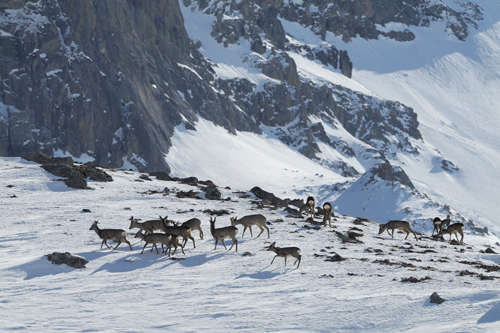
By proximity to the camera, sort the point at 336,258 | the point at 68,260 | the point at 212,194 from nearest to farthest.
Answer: the point at 68,260 → the point at 336,258 → the point at 212,194

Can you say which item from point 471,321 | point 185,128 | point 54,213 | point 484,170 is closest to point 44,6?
point 185,128

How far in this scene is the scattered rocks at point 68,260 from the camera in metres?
17.2

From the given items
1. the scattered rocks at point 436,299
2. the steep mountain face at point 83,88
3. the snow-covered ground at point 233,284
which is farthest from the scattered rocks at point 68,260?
the steep mountain face at point 83,88

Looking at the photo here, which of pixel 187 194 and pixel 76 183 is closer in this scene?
pixel 76 183

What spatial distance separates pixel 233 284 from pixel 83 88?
100945 millimetres

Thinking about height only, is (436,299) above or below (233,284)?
above

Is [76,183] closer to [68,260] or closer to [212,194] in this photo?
[212,194]

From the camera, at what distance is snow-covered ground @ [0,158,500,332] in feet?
43.0

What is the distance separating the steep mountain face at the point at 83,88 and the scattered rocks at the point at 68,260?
8197 cm

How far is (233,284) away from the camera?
52.7ft

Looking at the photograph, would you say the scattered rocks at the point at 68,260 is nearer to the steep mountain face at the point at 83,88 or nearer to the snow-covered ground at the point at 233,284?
the snow-covered ground at the point at 233,284

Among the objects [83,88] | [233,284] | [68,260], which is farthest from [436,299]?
[83,88]

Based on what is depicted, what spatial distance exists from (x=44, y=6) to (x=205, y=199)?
92086 millimetres

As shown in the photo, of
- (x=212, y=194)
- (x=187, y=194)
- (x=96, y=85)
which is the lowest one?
(x=187, y=194)
